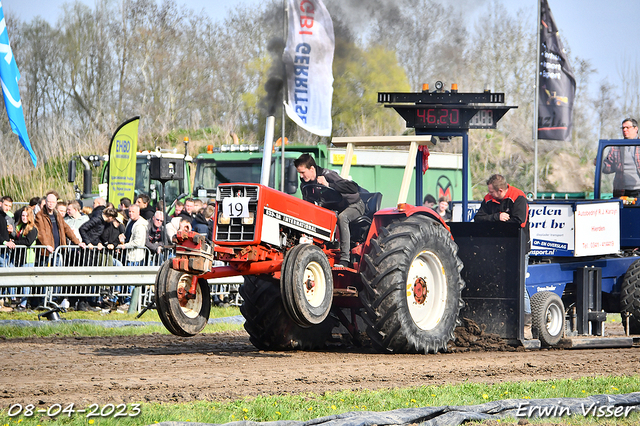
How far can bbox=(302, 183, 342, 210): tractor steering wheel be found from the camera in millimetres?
8992

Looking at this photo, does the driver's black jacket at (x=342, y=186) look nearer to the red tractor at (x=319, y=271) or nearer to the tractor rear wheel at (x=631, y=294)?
the red tractor at (x=319, y=271)

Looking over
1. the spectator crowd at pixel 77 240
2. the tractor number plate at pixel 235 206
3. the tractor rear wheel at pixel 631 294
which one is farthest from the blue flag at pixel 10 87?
the tractor rear wheel at pixel 631 294

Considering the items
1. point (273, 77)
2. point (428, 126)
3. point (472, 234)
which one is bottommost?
point (472, 234)

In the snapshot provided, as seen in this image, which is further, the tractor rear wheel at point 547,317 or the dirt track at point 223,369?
the tractor rear wheel at point 547,317

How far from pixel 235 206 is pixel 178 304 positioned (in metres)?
1.09

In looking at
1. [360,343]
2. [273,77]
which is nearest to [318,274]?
[360,343]

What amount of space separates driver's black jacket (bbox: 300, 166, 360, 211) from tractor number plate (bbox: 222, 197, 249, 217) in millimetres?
1034

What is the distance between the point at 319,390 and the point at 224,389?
2.39ft

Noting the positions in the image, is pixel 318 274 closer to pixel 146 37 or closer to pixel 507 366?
pixel 507 366

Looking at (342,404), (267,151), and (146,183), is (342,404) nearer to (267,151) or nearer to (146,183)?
(267,151)

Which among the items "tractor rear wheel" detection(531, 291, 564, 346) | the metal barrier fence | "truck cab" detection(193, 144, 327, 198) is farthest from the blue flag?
"tractor rear wheel" detection(531, 291, 564, 346)

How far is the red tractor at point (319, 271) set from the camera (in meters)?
7.94

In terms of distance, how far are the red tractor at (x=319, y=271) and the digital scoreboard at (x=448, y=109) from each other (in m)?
0.47

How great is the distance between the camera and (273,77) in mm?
15102
